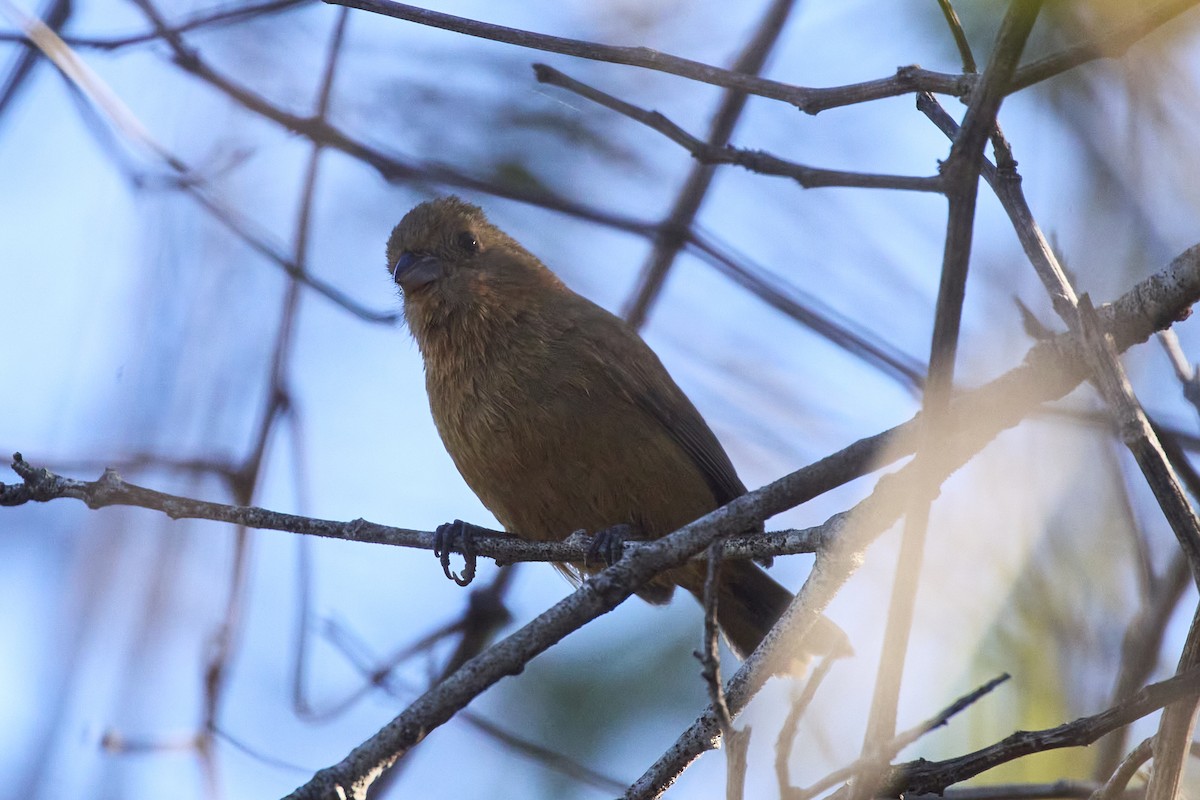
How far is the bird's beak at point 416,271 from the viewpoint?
507 cm

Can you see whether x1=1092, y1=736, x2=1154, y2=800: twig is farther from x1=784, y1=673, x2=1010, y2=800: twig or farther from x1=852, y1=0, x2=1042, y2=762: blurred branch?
x1=852, y1=0, x2=1042, y2=762: blurred branch

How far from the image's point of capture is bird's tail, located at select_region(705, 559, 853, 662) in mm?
4891

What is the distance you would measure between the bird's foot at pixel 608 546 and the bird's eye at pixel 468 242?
1.68 meters

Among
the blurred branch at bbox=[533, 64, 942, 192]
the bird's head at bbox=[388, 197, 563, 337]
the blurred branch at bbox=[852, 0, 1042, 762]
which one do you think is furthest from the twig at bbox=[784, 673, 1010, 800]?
the bird's head at bbox=[388, 197, 563, 337]

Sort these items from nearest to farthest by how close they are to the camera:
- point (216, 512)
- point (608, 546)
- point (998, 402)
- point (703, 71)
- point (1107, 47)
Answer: point (1107, 47) → point (998, 402) → point (703, 71) → point (216, 512) → point (608, 546)

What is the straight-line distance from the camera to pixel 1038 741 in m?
2.30

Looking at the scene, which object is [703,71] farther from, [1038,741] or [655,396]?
[655,396]

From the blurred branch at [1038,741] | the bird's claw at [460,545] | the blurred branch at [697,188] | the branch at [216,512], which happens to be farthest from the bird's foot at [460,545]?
the blurred branch at [1038,741]

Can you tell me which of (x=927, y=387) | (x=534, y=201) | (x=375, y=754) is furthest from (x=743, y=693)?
(x=534, y=201)

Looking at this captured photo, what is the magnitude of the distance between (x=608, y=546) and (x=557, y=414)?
1.87 ft

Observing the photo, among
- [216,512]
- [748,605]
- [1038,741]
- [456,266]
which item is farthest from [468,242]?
[1038,741]

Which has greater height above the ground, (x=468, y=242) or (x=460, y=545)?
(x=468, y=242)

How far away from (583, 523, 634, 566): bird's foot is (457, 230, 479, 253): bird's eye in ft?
5.52

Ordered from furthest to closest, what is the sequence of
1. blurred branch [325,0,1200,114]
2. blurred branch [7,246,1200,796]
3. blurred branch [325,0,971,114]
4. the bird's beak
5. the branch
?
the bird's beak → the branch → blurred branch [325,0,971,114] → blurred branch [325,0,1200,114] → blurred branch [7,246,1200,796]
